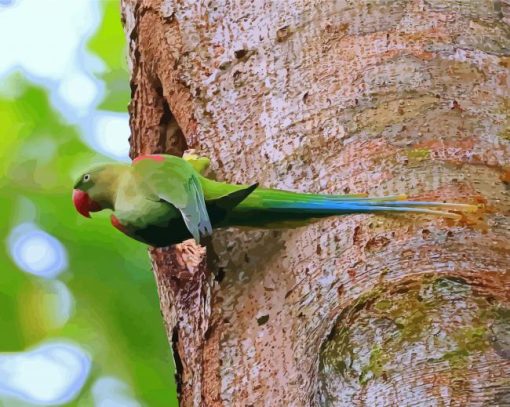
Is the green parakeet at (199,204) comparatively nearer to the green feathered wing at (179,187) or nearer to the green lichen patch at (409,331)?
the green feathered wing at (179,187)

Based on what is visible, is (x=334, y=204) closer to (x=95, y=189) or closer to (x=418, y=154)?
(x=418, y=154)

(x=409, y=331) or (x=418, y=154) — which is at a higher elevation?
(x=418, y=154)

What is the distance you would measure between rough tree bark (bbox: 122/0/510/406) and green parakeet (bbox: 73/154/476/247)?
3 centimetres

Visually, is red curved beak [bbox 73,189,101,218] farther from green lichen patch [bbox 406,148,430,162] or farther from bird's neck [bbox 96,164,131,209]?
green lichen patch [bbox 406,148,430,162]

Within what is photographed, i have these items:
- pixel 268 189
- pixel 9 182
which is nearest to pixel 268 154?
pixel 268 189

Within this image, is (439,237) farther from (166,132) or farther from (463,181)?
(166,132)

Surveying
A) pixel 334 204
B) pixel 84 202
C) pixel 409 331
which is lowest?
pixel 409 331

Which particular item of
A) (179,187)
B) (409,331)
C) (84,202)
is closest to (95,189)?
(84,202)

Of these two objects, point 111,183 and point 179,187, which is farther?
point 111,183

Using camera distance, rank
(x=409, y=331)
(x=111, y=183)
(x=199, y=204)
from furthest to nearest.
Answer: (x=111, y=183) → (x=199, y=204) → (x=409, y=331)

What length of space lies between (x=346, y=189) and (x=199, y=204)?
189mm

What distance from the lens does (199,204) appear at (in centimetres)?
102

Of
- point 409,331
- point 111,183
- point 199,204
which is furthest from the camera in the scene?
point 111,183

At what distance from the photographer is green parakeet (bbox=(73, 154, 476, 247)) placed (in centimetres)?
100
